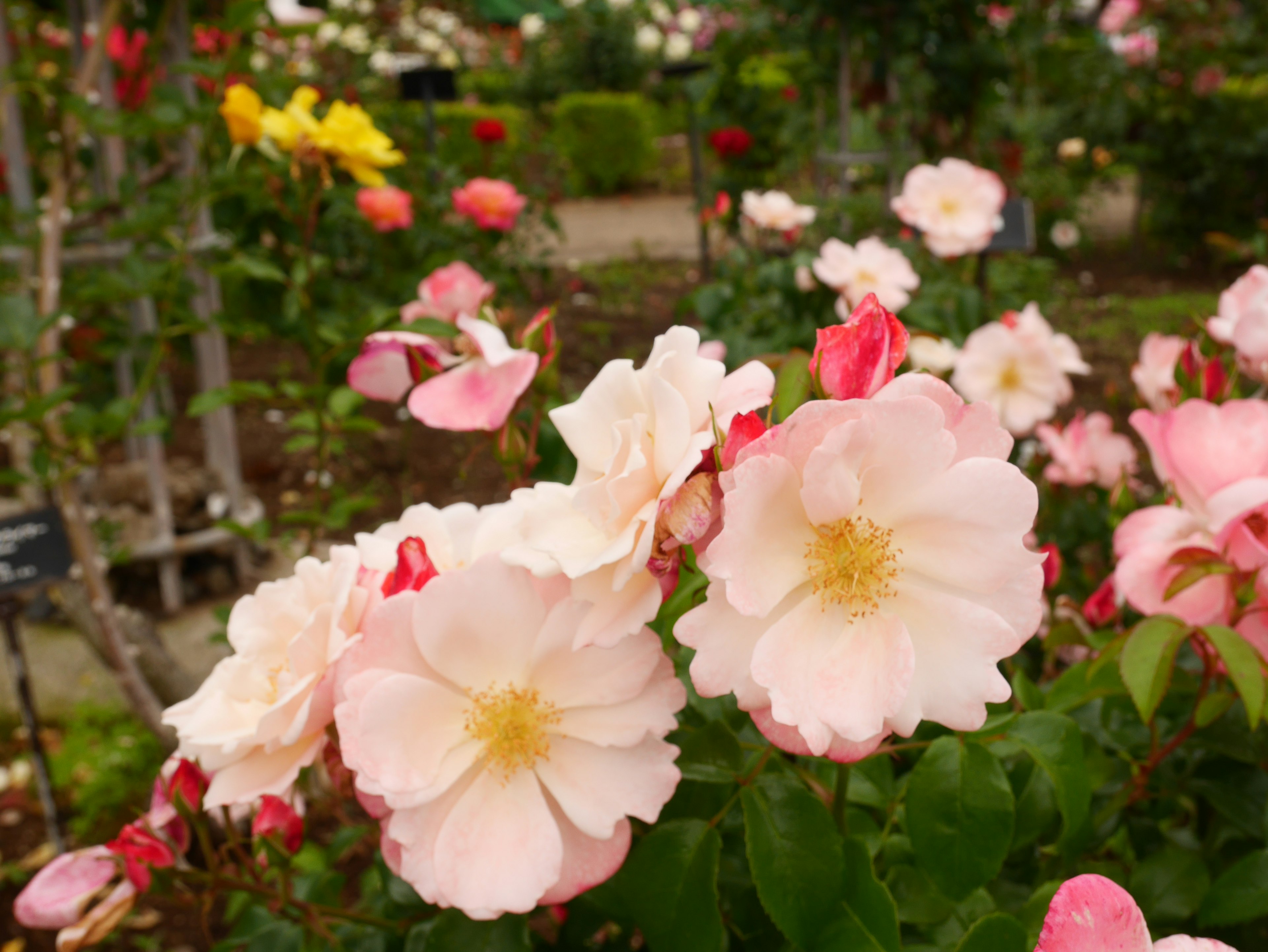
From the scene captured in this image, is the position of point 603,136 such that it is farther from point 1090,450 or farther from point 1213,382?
point 1213,382

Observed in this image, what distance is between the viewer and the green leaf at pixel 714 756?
60cm

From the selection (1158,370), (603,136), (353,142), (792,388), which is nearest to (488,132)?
(353,142)

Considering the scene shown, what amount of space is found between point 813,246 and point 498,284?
1.08 metres

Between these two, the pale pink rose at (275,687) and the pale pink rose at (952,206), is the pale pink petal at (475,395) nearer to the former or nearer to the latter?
the pale pink rose at (275,687)

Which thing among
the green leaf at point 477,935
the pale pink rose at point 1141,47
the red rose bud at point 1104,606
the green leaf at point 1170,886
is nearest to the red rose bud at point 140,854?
the green leaf at point 477,935

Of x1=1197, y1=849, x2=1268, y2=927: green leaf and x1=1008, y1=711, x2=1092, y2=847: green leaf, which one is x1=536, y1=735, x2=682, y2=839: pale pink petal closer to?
x1=1008, y1=711, x2=1092, y2=847: green leaf

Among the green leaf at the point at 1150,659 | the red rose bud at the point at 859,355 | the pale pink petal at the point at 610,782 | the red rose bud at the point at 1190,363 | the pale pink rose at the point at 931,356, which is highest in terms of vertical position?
the red rose bud at the point at 859,355

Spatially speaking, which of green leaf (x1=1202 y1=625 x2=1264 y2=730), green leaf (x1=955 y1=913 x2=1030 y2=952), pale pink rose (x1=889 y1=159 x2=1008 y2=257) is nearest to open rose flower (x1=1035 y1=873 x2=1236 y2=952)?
green leaf (x1=955 y1=913 x2=1030 y2=952)

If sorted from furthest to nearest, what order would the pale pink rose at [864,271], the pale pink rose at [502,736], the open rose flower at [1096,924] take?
the pale pink rose at [864,271]
the pale pink rose at [502,736]
the open rose flower at [1096,924]

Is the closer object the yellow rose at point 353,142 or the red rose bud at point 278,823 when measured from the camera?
the red rose bud at point 278,823

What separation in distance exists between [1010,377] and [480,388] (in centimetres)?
98

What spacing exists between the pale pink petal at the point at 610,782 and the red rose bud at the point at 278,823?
0.20 metres

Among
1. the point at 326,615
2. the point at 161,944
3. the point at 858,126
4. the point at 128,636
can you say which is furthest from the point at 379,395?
the point at 858,126

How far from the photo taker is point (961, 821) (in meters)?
0.59
